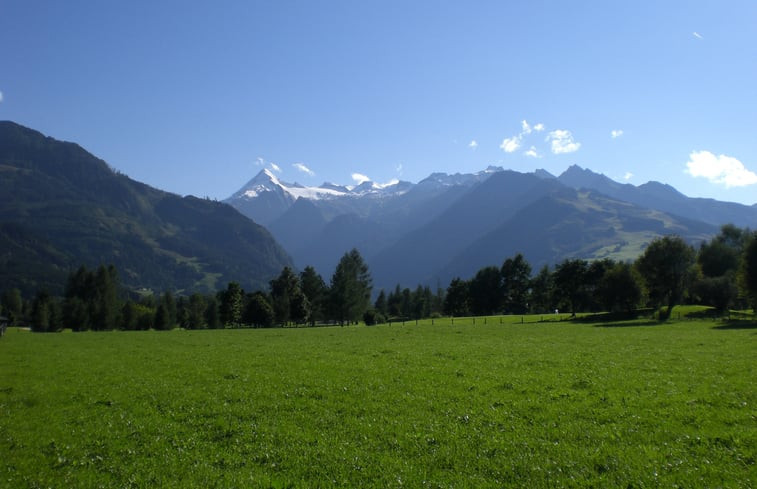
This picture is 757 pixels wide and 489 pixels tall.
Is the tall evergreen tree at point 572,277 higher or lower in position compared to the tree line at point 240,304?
higher

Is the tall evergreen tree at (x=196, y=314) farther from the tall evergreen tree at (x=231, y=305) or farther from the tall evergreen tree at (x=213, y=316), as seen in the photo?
the tall evergreen tree at (x=231, y=305)

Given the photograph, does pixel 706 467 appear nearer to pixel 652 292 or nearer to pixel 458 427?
pixel 458 427

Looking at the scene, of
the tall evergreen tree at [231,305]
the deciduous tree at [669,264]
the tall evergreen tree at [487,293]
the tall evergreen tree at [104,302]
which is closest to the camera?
the deciduous tree at [669,264]

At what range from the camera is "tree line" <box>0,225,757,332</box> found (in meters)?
91.0

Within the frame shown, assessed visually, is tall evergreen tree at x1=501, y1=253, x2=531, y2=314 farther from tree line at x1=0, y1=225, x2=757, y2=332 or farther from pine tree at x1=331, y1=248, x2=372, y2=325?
pine tree at x1=331, y1=248, x2=372, y2=325

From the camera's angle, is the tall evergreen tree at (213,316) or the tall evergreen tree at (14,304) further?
the tall evergreen tree at (14,304)

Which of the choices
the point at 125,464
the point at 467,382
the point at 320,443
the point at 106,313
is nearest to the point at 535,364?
the point at 467,382

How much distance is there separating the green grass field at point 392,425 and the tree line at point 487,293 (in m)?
69.5

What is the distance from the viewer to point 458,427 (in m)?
16.1

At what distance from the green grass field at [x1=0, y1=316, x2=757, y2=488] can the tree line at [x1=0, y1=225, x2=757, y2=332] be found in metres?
69.5

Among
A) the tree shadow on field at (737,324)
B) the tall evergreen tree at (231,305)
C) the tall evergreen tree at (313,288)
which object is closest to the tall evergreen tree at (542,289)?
the tall evergreen tree at (313,288)

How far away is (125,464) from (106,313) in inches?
5814

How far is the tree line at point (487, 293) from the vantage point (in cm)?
9100

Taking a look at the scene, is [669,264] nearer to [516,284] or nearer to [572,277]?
[572,277]
